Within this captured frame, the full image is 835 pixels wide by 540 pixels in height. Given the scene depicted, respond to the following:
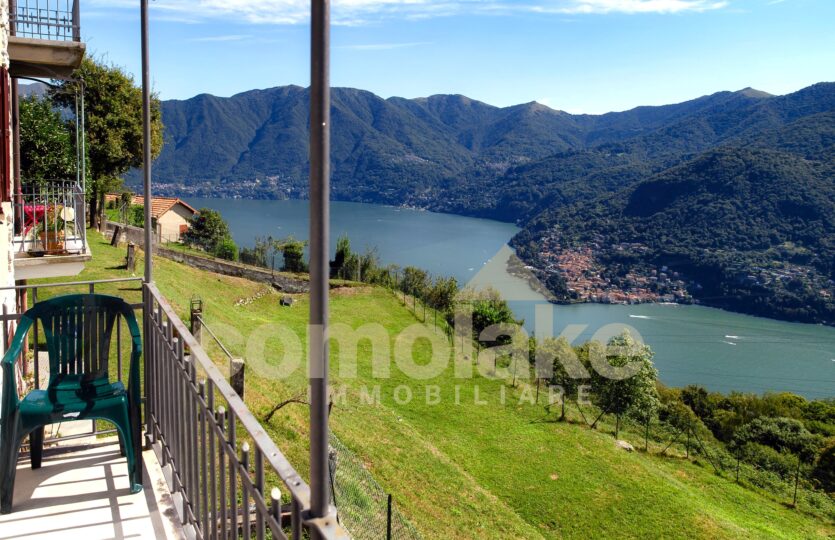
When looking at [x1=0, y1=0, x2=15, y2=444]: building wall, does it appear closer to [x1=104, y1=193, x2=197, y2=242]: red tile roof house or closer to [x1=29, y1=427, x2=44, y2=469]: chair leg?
[x1=29, y1=427, x2=44, y2=469]: chair leg

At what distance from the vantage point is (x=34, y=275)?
6.13 meters

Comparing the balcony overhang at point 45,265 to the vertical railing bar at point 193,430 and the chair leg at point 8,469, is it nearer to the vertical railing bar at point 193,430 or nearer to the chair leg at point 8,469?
the chair leg at point 8,469

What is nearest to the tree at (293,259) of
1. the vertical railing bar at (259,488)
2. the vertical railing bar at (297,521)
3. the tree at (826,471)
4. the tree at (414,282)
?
the tree at (414,282)

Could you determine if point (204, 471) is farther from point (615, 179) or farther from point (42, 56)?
point (615, 179)

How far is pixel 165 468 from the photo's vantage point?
297 cm

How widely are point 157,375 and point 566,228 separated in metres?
95.8

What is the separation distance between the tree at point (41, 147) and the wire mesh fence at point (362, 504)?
7.55m

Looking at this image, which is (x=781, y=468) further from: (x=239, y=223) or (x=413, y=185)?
(x=413, y=185)

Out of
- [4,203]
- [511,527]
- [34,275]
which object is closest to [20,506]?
[4,203]

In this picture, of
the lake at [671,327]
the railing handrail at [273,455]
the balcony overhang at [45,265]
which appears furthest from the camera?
the lake at [671,327]

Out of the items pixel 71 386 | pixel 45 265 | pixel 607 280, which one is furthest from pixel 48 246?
pixel 607 280

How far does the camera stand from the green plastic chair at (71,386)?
254 cm

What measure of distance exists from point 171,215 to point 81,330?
134 ft

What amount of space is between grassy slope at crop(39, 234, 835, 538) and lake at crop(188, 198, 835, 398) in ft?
82.5
